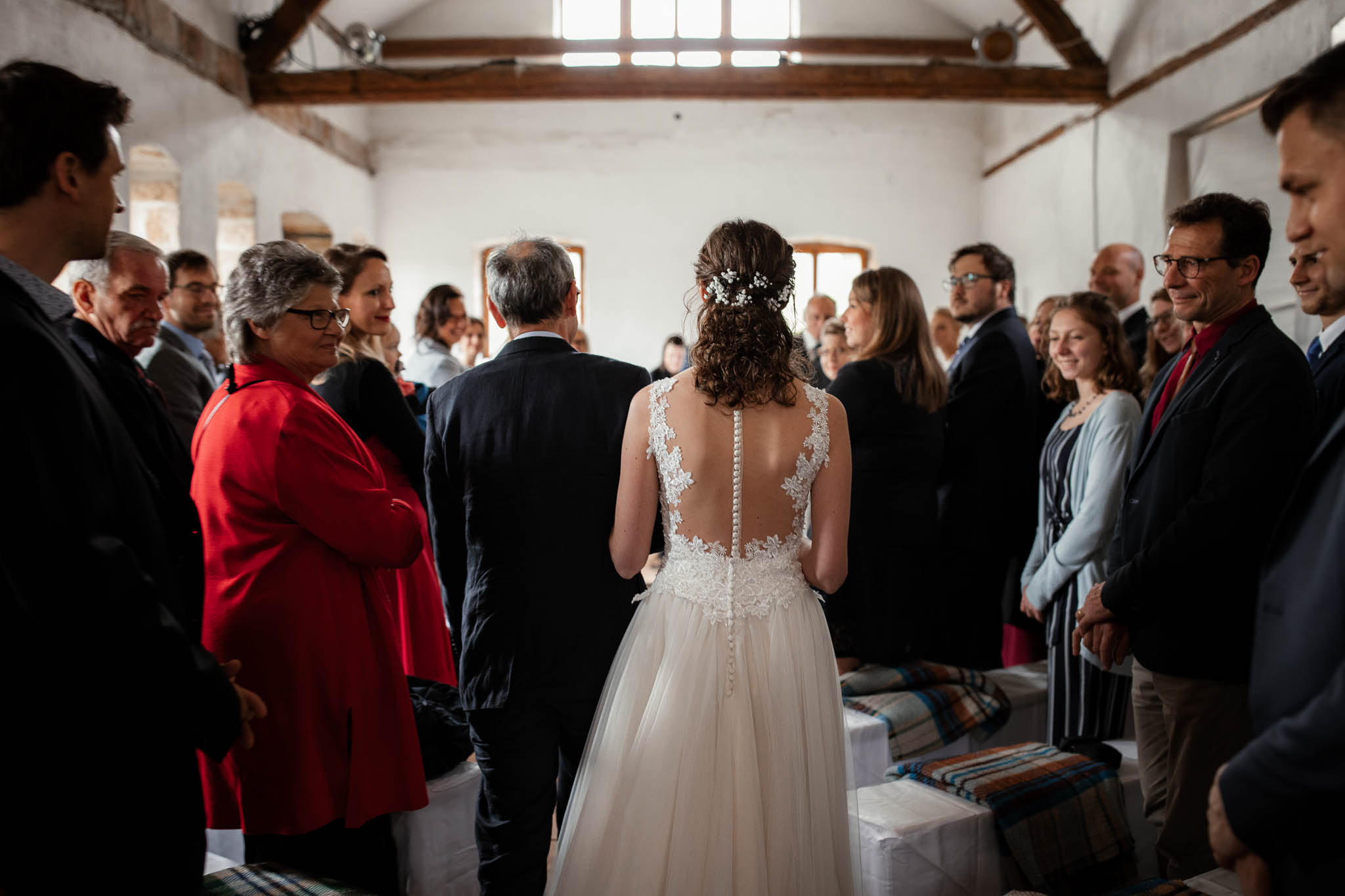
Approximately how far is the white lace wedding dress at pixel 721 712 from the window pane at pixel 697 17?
9.86 m

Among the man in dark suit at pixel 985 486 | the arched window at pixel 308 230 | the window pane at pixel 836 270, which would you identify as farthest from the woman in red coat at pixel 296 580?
the window pane at pixel 836 270

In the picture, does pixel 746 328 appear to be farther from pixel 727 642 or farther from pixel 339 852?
pixel 339 852

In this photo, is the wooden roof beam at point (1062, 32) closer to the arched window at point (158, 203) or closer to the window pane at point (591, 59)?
the window pane at point (591, 59)

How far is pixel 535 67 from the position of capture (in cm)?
845

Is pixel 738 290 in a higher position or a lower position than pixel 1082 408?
higher

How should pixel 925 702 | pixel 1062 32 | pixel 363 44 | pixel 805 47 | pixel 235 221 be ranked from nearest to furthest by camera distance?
pixel 925 702 → pixel 235 221 → pixel 1062 32 → pixel 363 44 → pixel 805 47

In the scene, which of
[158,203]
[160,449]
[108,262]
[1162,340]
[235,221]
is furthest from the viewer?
[235,221]

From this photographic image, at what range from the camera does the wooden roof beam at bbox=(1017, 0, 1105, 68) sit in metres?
8.13

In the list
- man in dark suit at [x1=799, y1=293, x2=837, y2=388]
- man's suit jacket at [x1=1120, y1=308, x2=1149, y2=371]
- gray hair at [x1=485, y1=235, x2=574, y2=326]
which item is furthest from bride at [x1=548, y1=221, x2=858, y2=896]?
man in dark suit at [x1=799, y1=293, x2=837, y2=388]

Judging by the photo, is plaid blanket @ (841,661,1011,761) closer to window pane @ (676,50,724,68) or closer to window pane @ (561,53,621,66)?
window pane @ (676,50,724,68)

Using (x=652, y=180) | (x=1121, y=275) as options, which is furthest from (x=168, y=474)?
(x=652, y=180)

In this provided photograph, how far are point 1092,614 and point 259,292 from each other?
1.97m

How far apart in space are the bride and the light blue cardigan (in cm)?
125

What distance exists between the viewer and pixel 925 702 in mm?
3096
